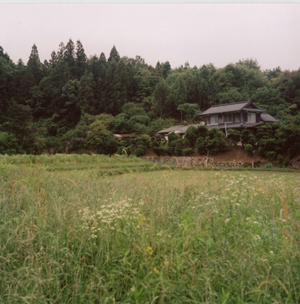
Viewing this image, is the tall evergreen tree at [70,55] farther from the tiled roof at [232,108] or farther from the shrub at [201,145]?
the shrub at [201,145]

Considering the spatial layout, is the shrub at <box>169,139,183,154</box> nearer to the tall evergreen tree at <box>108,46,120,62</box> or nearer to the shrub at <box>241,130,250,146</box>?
the shrub at <box>241,130,250,146</box>

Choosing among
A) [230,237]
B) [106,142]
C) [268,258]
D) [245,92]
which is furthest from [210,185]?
[245,92]

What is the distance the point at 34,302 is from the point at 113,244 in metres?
0.73

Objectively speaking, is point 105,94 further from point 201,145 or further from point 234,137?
point 234,137

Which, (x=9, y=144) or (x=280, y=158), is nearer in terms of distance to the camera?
(x=280, y=158)

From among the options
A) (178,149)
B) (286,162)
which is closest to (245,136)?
(286,162)

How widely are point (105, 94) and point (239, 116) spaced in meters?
18.0

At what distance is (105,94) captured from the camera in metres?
34.5

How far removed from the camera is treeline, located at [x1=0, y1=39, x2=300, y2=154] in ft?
87.5

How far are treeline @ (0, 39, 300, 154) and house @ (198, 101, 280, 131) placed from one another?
7.72 ft

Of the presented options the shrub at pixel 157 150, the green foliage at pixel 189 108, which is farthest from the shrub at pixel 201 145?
the green foliage at pixel 189 108

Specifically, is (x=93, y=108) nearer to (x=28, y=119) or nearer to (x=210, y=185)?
(x=28, y=119)

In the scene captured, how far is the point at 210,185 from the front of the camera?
156 inches

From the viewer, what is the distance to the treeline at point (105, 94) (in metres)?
26.7
